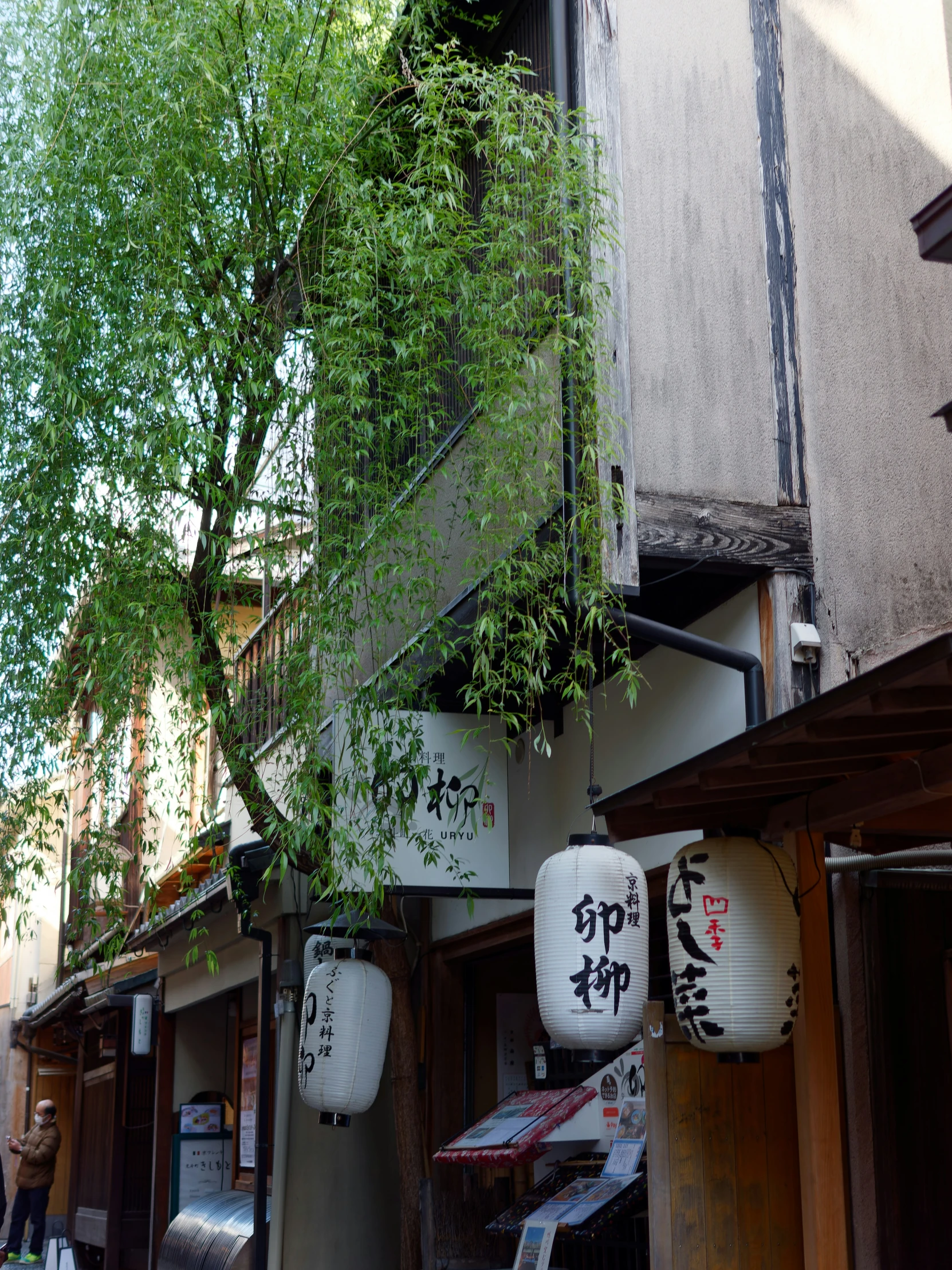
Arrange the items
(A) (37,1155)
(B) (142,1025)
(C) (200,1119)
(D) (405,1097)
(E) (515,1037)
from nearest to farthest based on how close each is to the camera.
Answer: (D) (405,1097) → (E) (515,1037) → (C) (200,1119) → (B) (142,1025) → (A) (37,1155)

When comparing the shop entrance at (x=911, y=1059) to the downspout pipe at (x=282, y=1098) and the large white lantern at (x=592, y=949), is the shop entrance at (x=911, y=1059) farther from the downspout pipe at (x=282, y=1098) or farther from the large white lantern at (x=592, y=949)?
the downspout pipe at (x=282, y=1098)

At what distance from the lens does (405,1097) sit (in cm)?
1002

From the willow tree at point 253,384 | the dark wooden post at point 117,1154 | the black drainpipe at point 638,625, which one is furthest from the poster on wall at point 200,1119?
the black drainpipe at point 638,625

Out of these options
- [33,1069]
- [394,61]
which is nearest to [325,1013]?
[394,61]

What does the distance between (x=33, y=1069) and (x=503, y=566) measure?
2507 cm

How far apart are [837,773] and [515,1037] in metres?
5.60

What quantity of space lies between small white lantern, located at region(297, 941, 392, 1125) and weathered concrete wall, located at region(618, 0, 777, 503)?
4205 millimetres

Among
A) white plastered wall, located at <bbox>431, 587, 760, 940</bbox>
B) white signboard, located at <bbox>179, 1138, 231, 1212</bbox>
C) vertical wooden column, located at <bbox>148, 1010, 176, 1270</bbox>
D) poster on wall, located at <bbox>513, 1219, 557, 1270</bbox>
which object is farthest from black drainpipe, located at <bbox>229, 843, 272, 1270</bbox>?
poster on wall, located at <bbox>513, 1219, 557, 1270</bbox>

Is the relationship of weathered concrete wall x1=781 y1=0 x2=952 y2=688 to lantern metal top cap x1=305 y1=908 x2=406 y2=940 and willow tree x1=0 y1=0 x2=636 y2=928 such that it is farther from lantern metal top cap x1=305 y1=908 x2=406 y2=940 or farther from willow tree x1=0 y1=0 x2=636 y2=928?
lantern metal top cap x1=305 y1=908 x2=406 y2=940

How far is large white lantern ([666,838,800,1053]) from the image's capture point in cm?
583

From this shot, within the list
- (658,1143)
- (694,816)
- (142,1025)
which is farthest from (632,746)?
(142,1025)

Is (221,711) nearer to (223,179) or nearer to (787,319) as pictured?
(223,179)

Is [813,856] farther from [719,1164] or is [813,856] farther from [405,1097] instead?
[405,1097]

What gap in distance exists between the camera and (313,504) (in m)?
9.30
